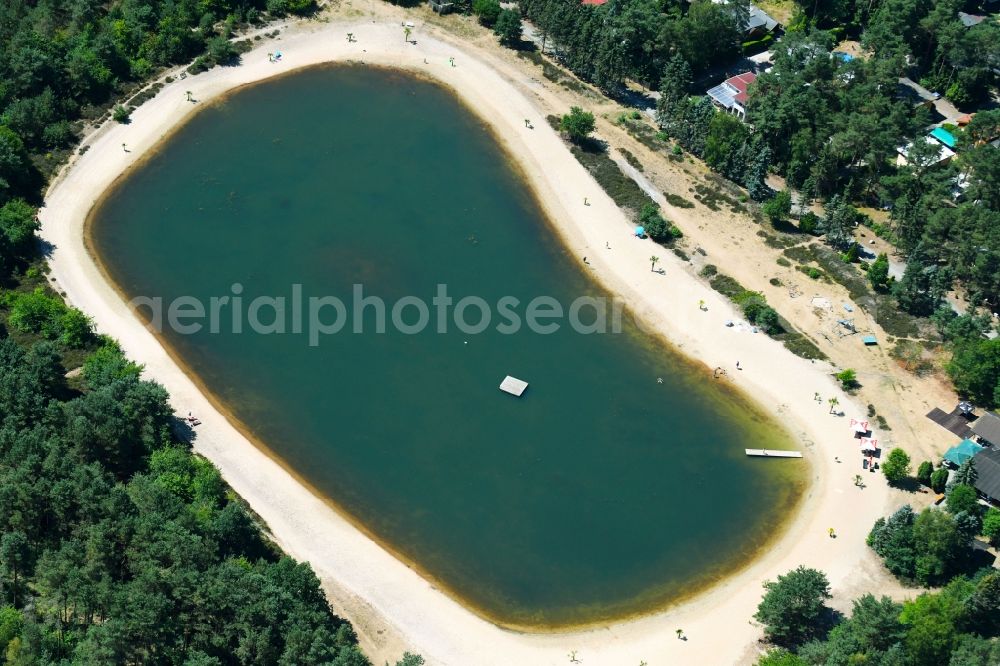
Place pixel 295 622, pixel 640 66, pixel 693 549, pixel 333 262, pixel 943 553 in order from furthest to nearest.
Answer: pixel 640 66 → pixel 333 262 → pixel 693 549 → pixel 943 553 → pixel 295 622

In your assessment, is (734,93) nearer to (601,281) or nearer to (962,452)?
(601,281)

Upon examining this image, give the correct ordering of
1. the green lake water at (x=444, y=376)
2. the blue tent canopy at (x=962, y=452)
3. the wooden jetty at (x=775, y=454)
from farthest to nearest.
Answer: the wooden jetty at (x=775, y=454), the blue tent canopy at (x=962, y=452), the green lake water at (x=444, y=376)

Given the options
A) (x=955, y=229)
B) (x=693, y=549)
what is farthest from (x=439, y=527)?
(x=955, y=229)

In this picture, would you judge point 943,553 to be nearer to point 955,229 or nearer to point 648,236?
point 955,229

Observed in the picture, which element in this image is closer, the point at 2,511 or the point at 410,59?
the point at 2,511

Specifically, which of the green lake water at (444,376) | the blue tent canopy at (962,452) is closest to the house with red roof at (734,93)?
the green lake water at (444,376)

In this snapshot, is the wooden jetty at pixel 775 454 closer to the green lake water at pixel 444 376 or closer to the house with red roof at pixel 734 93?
the green lake water at pixel 444 376
